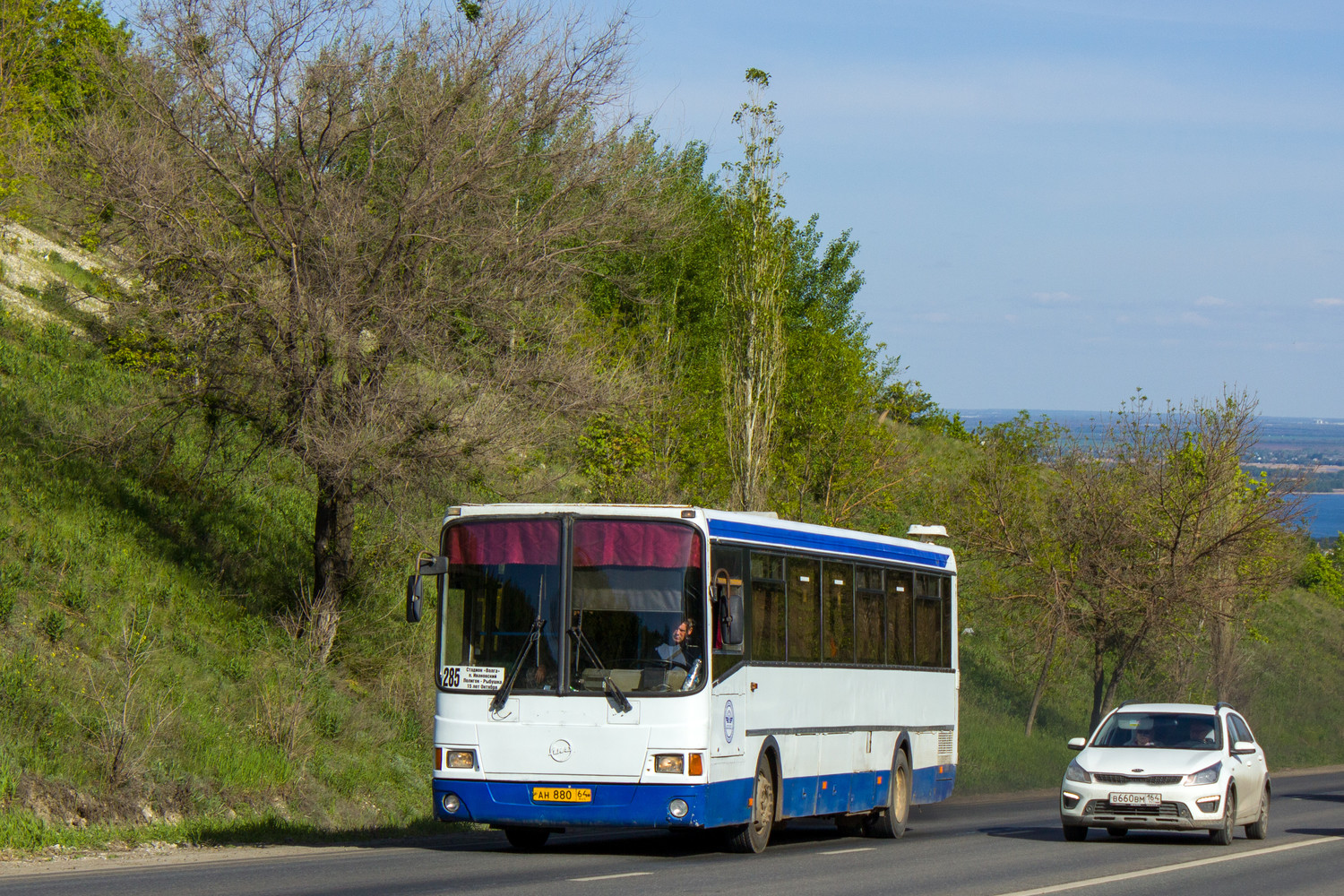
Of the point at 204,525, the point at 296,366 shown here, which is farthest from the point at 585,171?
the point at 204,525

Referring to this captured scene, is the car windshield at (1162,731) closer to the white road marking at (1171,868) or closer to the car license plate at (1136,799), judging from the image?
the car license plate at (1136,799)

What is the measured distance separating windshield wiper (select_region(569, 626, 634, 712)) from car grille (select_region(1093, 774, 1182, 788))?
6657mm

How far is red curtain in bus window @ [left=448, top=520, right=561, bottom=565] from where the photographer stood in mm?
14453

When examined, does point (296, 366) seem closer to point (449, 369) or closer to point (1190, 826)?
point (449, 369)

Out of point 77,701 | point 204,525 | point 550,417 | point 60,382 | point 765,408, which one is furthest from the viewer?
point 765,408

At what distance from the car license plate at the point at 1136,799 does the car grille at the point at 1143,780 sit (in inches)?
5.1

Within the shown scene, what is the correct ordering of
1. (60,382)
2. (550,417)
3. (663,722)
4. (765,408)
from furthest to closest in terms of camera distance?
(765,408) < (60,382) < (550,417) < (663,722)

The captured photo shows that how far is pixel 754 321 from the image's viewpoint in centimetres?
3231

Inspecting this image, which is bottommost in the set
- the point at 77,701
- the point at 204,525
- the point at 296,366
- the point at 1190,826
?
the point at 1190,826

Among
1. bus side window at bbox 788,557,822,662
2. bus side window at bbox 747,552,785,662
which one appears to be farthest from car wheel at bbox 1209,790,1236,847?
bus side window at bbox 747,552,785,662

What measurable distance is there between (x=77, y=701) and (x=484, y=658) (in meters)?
5.76

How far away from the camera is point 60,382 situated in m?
28.1

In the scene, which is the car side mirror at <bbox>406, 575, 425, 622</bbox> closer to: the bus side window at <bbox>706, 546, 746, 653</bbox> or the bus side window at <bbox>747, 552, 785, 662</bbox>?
the bus side window at <bbox>706, 546, 746, 653</bbox>

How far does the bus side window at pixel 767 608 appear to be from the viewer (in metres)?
15.3
